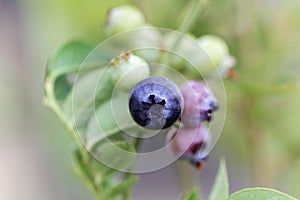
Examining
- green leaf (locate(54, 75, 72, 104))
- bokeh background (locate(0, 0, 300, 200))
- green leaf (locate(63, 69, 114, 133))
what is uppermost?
bokeh background (locate(0, 0, 300, 200))

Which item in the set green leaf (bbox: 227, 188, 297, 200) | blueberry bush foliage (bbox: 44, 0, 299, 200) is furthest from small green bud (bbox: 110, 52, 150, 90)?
green leaf (bbox: 227, 188, 297, 200)

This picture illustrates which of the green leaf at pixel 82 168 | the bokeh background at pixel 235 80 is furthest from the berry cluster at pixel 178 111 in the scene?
the bokeh background at pixel 235 80

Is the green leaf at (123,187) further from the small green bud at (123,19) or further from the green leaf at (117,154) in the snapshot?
the small green bud at (123,19)

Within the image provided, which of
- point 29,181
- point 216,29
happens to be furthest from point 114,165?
point 29,181

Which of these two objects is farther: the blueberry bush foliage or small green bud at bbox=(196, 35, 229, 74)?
small green bud at bbox=(196, 35, 229, 74)

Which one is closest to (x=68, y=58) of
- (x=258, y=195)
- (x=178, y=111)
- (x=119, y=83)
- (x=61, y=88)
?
(x=61, y=88)

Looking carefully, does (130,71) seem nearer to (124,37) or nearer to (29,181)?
(124,37)

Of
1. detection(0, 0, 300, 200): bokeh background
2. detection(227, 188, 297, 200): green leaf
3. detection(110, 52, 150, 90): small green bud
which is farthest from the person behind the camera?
detection(0, 0, 300, 200): bokeh background

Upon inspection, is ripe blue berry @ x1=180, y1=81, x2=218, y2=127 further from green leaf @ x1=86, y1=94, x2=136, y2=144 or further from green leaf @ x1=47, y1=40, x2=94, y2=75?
green leaf @ x1=47, y1=40, x2=94, y2=75
